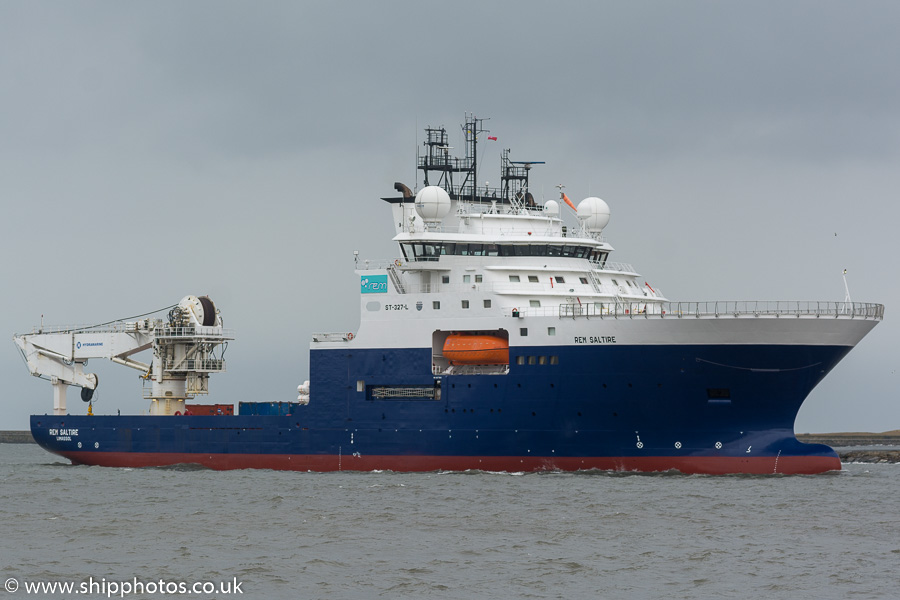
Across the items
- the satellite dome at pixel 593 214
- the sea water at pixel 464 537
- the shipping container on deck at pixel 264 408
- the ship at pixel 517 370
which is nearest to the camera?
the sea water at pixel 464 537

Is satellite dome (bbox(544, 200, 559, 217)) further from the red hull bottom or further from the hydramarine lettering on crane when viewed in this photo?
the red hull bottom

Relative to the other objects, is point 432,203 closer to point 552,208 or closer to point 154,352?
point 552,208

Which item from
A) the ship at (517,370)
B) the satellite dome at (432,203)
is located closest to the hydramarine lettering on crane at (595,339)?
the ship at (517,370)

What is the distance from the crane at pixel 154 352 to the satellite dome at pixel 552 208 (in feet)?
44.9

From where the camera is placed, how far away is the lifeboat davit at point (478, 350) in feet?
121

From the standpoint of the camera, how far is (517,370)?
36406mm

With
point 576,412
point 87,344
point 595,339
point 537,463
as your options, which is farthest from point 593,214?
point 87,344

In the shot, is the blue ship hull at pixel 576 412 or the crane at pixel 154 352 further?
the crane at pixel 154 352

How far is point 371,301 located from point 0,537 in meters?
16.2

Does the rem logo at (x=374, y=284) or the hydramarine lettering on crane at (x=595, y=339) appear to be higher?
the rem logo at (x=374, y=284)

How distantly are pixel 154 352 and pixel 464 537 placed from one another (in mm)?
24301

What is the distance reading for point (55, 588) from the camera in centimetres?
1997

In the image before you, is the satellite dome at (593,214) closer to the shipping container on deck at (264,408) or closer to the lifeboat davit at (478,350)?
the lifeboat davit at (478,350)

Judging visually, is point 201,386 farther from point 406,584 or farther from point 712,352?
point 406,584
